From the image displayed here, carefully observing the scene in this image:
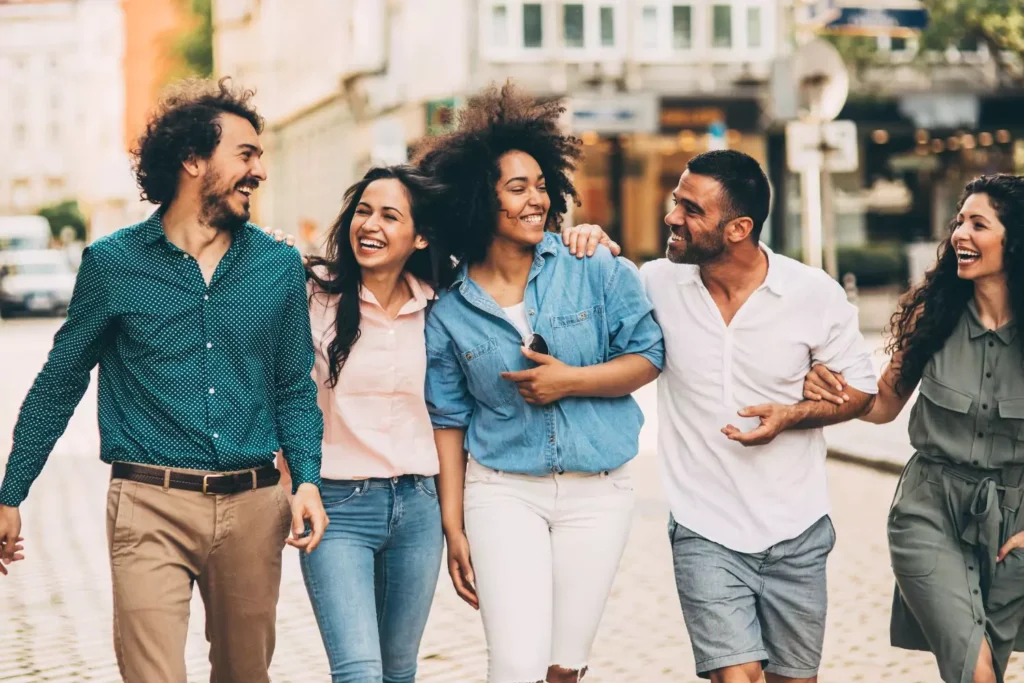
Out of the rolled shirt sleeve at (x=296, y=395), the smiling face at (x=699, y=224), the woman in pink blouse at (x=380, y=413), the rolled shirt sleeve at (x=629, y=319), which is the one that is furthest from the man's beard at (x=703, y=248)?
the rolled shirt sleeve at (x=296, y=395)

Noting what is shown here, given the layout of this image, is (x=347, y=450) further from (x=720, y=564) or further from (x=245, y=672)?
(x=720, y=564)

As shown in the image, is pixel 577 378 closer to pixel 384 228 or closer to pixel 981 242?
pixel 384 228

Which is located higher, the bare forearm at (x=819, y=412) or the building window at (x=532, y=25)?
the building window at (x=532, y=25)

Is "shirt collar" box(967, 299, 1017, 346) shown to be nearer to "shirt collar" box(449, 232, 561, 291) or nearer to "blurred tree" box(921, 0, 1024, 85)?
"shirt collar" box(449, 232, 561, 291)

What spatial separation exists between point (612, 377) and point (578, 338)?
155 millimetres

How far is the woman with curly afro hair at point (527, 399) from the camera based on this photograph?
4.48m

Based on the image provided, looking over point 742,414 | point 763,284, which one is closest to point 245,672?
point 742,414

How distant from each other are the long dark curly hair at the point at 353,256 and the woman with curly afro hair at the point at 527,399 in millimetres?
56

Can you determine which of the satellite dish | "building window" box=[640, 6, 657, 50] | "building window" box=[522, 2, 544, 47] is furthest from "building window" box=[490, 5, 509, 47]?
the satellite dish

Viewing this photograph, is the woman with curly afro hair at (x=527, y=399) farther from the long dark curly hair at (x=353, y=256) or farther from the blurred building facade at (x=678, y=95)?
the blurred building facade at (x=678, y=95)

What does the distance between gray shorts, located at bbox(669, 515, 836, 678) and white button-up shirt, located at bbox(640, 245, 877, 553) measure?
0.05m

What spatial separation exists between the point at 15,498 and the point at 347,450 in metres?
0.90

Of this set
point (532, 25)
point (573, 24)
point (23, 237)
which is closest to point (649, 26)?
point (573, 24)

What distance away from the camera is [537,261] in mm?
4684
